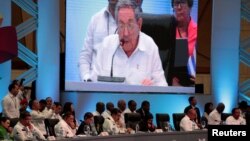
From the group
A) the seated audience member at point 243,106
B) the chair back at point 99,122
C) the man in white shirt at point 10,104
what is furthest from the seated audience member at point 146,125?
the seated audience member at point 243,106

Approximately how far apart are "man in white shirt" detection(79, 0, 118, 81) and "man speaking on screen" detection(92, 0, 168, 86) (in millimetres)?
117

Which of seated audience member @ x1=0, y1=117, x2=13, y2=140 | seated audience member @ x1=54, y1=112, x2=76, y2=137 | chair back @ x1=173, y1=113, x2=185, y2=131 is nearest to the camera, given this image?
seated audience member @ x1=0, y1=117, x2=13, y2=140

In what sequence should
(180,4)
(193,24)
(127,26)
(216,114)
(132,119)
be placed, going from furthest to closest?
(193,24)
(180,4)
(127,26)
(216,114)
(132,119)

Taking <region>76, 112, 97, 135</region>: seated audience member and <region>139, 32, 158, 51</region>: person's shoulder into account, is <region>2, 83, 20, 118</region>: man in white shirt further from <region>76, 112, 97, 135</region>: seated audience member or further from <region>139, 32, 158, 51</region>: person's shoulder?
<region>139, 32, 158, 51</region>: person's shoulder

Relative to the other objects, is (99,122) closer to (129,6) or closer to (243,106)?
(129,6)

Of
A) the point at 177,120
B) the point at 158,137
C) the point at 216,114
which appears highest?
the point at 216,114

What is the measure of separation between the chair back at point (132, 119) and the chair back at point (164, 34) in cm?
327

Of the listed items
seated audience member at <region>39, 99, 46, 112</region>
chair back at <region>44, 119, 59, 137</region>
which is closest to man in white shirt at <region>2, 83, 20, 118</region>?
seated audience member at <region>39, 99, 46, 112</region>

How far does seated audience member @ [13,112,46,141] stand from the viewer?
9590mm

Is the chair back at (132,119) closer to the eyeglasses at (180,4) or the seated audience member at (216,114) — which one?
the seated audience member at (216,114)

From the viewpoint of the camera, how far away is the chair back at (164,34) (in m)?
15.5

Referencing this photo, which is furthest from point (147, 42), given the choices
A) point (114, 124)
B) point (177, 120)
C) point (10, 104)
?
point (10, 104)

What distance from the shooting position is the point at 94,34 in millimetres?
14508

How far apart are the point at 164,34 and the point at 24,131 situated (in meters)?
6.56
